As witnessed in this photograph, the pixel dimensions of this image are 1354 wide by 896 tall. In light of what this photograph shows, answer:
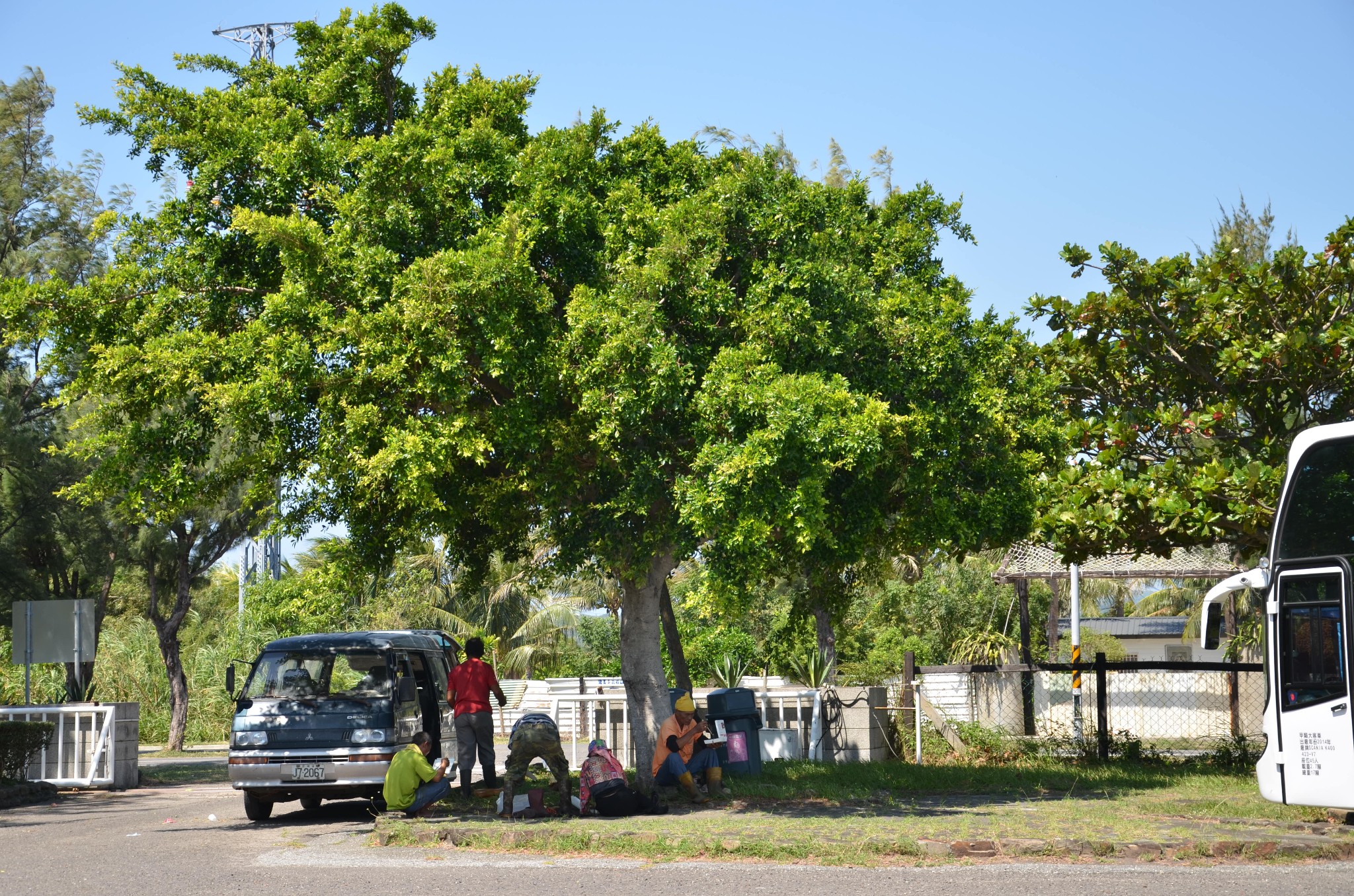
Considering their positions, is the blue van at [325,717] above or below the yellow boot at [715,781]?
above

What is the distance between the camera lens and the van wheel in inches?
550

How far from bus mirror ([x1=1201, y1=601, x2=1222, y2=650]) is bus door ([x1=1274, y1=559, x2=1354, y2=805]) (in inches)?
20.6

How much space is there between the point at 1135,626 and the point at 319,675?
33.6 meters

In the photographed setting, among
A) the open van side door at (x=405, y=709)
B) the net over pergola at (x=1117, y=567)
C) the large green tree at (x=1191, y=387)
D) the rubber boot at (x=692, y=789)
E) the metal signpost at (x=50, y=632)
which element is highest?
the large green tree at (x=1191, y=387)

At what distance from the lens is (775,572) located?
15.1m

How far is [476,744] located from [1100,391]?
931cm

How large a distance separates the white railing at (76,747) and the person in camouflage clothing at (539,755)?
7.69m

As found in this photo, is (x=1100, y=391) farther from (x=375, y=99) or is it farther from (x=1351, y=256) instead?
(x=375, y=99)

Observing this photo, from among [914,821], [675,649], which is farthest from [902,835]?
[675,649]

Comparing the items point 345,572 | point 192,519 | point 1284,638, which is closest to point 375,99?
point 345,572

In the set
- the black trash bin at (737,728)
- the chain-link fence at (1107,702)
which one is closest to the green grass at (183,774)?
the black trash bin at (737,728)

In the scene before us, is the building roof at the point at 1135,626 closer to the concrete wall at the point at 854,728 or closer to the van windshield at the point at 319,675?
the concrete wall at the point at 854,728

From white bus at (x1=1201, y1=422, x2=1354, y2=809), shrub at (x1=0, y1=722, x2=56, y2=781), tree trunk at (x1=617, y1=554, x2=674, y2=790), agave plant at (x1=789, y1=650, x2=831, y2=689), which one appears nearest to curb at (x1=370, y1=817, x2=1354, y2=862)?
white bus at (x1=1201, y1=422, x2=1354, y2=809)

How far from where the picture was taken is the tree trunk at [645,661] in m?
15.1
